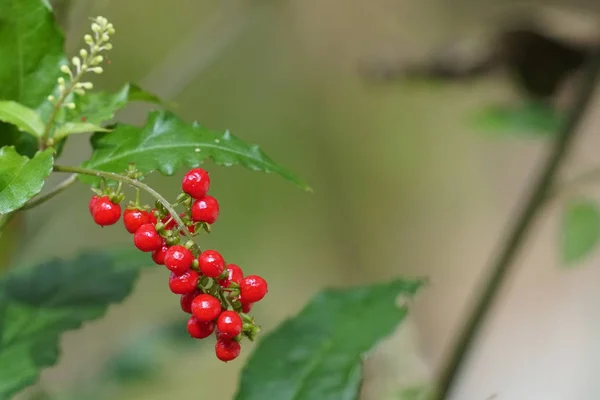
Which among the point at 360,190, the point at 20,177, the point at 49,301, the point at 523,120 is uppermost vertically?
the point at 20,177

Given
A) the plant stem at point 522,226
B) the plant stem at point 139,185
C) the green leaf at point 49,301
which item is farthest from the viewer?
the plant stem at point 522,226

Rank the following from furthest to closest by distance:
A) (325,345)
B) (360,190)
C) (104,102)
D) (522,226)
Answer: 1. (360,190)
2. (522,226)
3. (325,345)
4. (104,102)

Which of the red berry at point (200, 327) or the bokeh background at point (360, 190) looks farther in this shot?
the bokeh background at point (360, 190)

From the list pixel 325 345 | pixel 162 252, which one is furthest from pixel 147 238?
pixel 325 345

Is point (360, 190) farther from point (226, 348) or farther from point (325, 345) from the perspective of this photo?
point (226, 348)

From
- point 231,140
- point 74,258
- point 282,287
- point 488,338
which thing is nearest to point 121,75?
point 282,287

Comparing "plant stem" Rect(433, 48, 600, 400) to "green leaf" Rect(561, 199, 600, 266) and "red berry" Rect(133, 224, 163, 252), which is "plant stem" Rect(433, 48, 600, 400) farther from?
"red berry" Rect(133, 224, 163, 252)

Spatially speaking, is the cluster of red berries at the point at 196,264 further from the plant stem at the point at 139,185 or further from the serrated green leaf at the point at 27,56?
the serrated green leaf at the point at 27,56

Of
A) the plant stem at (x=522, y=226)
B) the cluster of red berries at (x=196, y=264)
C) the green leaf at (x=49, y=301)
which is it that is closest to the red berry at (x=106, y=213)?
the cluster of red berries at (x=196, y=264)
